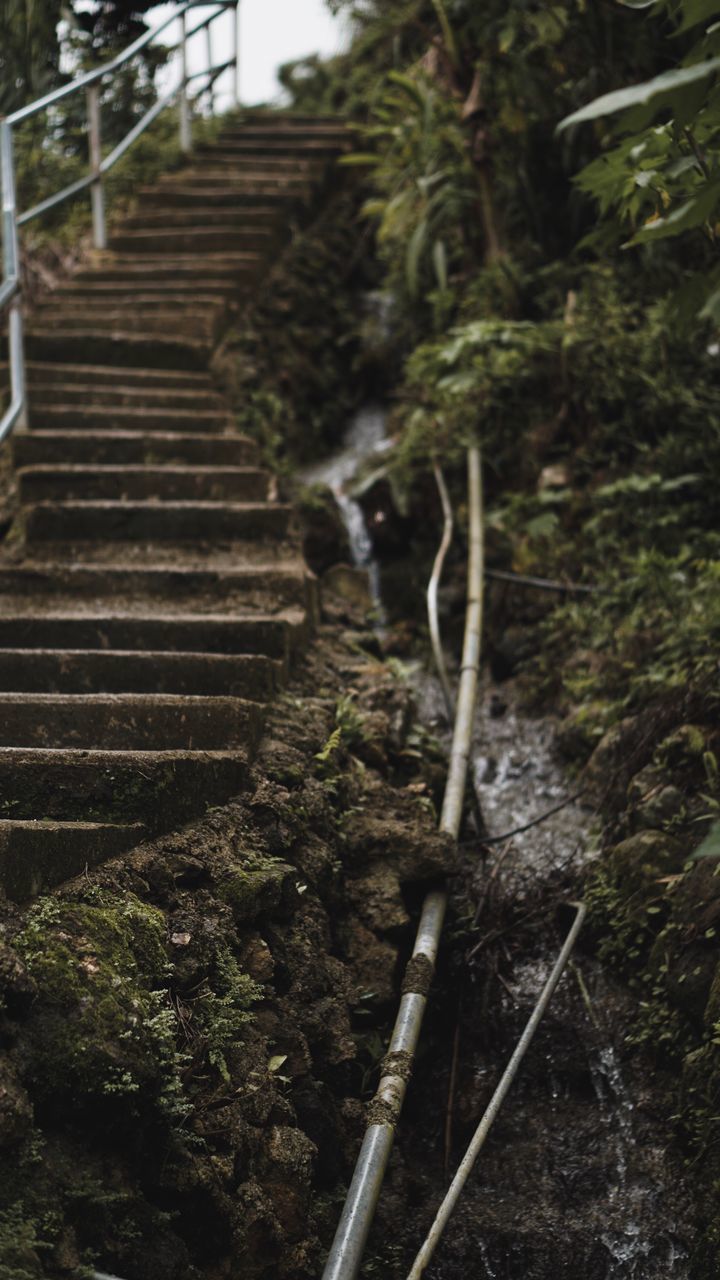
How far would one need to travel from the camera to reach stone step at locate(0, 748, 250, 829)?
278 centimetres

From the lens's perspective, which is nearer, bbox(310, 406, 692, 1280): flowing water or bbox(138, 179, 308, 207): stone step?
bbox(310, 406, 692, 1280): flowing water

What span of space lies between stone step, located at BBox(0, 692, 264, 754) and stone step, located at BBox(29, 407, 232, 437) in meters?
2.18

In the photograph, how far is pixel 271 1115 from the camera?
254cm

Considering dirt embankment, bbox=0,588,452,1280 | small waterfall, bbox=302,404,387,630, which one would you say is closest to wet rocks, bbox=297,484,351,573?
small waterfall, bbox=302,404,387,630

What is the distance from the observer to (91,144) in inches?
231

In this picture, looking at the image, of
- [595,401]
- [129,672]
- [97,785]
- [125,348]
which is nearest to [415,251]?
[595,401]

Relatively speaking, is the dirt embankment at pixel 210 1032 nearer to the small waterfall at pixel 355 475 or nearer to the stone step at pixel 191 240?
the small waterfall at pixel 355 475

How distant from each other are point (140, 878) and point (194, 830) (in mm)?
269

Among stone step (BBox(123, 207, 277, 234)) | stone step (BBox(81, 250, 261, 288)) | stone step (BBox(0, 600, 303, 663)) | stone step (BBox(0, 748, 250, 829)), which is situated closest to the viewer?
stone step (BBox(0, 748, 250, 829))

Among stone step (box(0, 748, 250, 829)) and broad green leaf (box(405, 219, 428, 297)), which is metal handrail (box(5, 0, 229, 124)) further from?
stone step (box(0, 748, 250, 829))

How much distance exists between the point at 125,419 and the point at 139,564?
1.06 metres

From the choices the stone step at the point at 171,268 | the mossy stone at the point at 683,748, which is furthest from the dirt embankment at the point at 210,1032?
the stone step at the point at 171,268

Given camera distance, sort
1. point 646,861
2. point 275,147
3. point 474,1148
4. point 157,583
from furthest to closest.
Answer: point 275,147, point 157,583, point 646,861, point 474,1148

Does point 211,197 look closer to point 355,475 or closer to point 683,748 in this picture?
point 355,475
